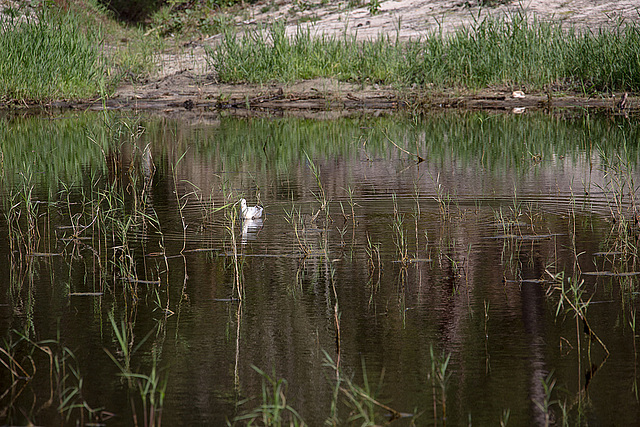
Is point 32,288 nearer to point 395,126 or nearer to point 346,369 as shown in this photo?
point 346,369

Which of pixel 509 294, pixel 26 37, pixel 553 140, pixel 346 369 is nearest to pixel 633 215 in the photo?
pixel 509 294

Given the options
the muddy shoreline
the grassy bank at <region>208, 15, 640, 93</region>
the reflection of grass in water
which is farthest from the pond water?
the grassy bank at <region>208, 15, 640, 93</region>

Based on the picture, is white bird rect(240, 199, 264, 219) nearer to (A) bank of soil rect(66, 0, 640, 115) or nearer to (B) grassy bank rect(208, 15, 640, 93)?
(A) bank of soil rect(66, 0, 640, 115)

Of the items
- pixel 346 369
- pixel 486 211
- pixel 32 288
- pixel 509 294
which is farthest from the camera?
pixel 486 211

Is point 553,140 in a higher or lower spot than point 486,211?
higher

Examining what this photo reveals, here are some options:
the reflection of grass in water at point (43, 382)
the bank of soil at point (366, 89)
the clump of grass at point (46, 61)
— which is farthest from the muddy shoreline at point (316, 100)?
the reflection of grass in water at point (43, 382)

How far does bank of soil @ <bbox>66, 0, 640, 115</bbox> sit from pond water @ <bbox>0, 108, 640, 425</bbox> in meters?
6.13

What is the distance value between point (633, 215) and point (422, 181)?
7.16ft

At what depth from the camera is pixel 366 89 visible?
586 inches

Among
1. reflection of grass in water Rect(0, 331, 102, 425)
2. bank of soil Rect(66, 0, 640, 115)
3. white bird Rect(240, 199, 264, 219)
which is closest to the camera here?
reflection of grass in water Rect(0, 331, 102, 425)

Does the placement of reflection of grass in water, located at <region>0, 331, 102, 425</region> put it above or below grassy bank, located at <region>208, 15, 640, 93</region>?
below

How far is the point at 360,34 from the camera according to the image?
59.0 ft

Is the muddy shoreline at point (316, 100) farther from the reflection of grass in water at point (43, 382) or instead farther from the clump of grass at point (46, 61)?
the reflection of grass in water at point (43, 382)

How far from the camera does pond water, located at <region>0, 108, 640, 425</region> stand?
294cm
